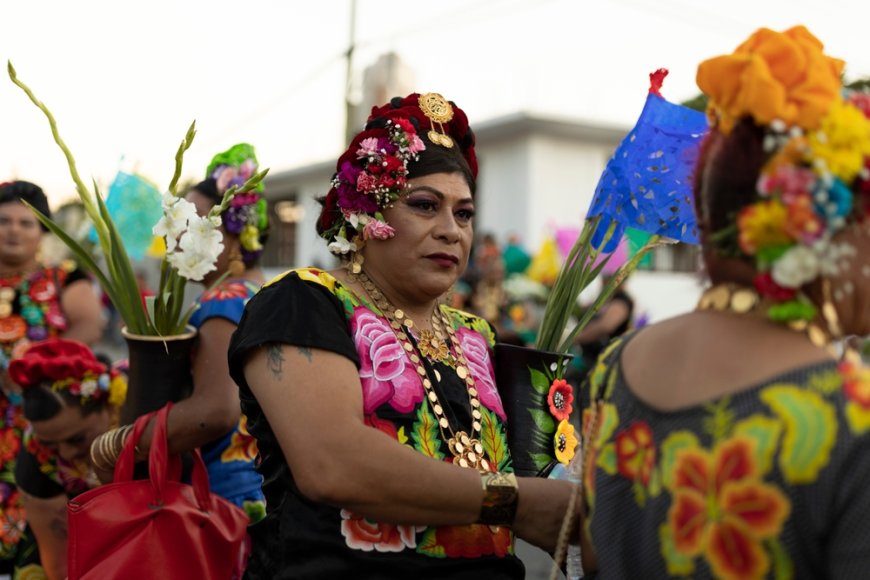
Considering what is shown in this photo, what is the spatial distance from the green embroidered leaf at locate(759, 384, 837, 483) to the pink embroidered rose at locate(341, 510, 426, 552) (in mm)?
962

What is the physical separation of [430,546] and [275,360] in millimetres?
529

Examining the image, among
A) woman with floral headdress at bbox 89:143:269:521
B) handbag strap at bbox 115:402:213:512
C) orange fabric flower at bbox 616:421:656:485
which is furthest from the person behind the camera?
woman with floral headdress at bbox 89:143:269:521

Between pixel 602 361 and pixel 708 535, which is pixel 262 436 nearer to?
pixel 602 361

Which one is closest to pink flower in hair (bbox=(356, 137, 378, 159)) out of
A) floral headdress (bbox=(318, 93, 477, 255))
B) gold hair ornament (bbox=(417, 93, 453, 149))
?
floral headdress (bbox=(318, 93, 477, 255))

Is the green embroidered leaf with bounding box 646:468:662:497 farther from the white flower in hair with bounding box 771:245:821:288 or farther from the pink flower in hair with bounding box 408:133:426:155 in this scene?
the pink flower in hair with bounding box 408:133:426:155

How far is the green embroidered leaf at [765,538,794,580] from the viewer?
1.33 metres

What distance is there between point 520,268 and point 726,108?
1016cm

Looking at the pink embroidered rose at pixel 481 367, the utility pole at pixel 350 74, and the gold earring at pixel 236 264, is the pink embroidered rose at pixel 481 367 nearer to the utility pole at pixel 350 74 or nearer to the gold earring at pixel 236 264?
the gold earring at pixel 236 264

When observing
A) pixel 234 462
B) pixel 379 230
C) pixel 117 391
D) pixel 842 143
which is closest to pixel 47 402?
pixel 117 391

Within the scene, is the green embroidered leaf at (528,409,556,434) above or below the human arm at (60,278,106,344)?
above

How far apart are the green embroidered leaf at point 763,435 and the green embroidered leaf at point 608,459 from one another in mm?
289

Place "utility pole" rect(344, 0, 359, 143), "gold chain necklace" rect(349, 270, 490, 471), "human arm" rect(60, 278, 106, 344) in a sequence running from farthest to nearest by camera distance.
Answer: "utility pole" rect(344, 0, 359, 143)
"human arm" rect(60, 278, 106, 344)
"gold chain necklace" rect(349, 270, 490, 471)

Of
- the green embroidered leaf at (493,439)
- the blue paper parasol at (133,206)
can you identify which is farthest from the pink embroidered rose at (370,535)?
the blue paper parasol at (133,206)

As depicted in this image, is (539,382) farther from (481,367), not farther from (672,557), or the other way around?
(672,557)
